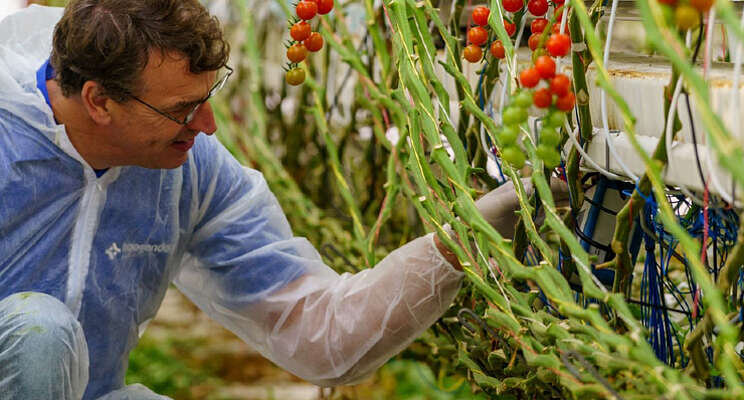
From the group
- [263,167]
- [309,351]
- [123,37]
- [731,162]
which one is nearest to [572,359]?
[731,162]

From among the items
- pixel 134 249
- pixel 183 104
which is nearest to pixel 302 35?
pixel 183 104

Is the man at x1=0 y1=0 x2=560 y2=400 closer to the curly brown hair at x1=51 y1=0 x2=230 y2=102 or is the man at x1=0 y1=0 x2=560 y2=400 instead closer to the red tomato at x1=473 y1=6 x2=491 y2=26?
the curly brown hair at x1=51 y1=0 x2=230 y2=102

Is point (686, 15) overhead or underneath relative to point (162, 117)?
overhead

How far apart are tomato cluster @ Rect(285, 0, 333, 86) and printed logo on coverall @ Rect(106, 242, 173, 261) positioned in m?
0.34

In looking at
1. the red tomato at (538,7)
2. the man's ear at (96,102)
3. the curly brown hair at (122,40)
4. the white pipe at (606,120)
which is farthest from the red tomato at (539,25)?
the man's ear at (96,102)

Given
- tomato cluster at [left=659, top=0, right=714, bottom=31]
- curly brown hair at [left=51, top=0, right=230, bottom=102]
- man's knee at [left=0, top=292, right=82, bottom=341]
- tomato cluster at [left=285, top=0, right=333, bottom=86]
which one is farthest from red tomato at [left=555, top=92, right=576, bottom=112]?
man's knee at [left=0, top=292, right=82, bottom=341]

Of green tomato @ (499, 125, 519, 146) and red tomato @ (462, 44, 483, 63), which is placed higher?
green tomato @ (499, 125, 519, 146)

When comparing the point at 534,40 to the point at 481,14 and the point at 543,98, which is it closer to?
the point at 481,14

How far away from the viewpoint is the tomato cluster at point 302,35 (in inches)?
35.4

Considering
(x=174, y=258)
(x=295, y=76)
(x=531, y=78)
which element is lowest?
(x=174, y=258)

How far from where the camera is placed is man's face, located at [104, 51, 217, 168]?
38.0 inches

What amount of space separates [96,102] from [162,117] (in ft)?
0.26

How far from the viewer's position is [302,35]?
0.91 metres

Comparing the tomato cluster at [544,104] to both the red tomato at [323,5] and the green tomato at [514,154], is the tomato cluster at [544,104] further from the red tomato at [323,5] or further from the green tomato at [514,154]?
the red tomato at [323,5]
